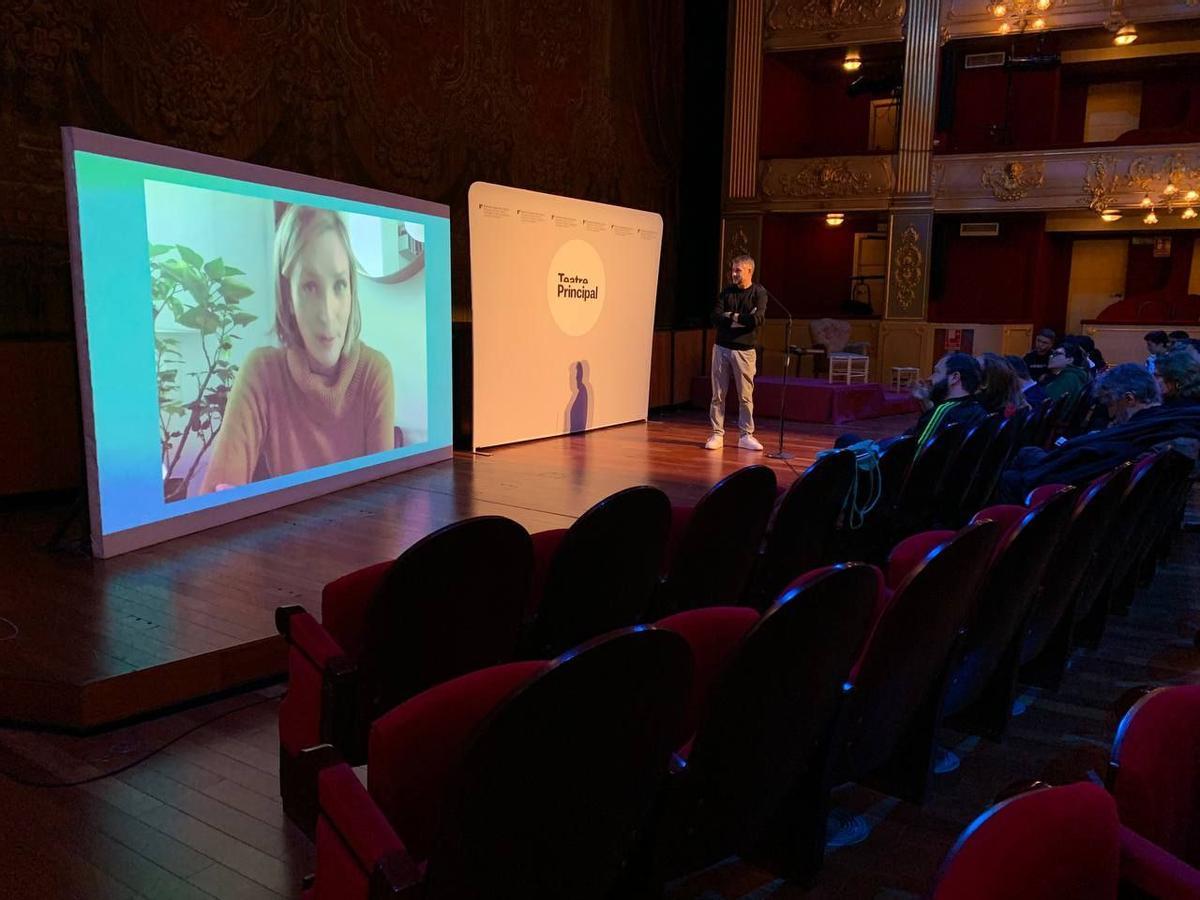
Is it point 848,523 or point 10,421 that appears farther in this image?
point 10,421

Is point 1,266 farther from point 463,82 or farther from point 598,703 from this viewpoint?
point 598,703

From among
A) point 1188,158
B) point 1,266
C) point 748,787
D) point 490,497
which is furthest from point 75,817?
point 1188,158

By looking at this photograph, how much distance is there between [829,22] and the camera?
1191cm

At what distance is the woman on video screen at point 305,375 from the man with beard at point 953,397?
3049 millimetres

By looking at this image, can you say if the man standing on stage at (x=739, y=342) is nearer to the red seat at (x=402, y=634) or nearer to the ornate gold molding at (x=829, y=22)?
the red seat at (x=402, y=634)

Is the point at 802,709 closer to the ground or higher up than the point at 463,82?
closer to the ground

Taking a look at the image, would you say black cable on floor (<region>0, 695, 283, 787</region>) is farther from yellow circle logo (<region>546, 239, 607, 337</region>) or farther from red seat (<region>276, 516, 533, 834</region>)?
yellow circle logo (<region>546, 239, 607, 337</region>)

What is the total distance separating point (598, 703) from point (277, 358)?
386cm

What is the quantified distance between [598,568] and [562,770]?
106 cm

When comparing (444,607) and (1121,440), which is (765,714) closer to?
(444,607)

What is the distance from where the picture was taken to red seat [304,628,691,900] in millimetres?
1052

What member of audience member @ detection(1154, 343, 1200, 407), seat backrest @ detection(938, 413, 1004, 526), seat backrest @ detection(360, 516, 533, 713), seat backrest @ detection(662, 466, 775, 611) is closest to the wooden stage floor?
seat backrest @ detection(360, 516, 533, 713)

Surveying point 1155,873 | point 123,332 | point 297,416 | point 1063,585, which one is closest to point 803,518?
point 1063,585

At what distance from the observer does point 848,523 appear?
12.0 feet
